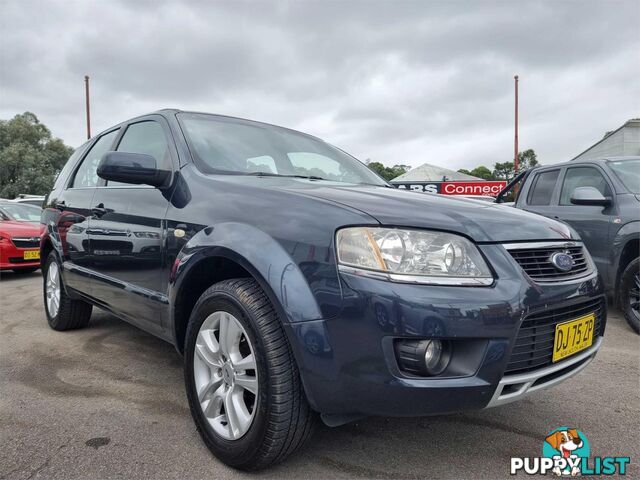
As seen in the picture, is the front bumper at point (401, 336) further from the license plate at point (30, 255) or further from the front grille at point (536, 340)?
the license plate at point (30, 255)

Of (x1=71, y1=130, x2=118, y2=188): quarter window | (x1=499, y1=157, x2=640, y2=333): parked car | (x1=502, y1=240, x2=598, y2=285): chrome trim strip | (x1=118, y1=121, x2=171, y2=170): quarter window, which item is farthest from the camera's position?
(x1=499, y1=157, x2=640, y2=333): parked car

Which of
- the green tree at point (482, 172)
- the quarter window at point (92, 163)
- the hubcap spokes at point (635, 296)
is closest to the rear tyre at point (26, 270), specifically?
the quarter window at point (92, 163)

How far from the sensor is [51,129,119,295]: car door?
10.6ft

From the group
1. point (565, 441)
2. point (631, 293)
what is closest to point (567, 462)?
point (565, 441)

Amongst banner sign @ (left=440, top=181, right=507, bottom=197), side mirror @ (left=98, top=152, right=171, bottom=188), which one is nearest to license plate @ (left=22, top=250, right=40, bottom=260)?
side mirror @ (left=98, top=152, right=171, bottom=188)

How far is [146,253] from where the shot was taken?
2521 mm

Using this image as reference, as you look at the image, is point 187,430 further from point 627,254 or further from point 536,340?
point 627,254

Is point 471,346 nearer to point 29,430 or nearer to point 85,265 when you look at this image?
point 29,430

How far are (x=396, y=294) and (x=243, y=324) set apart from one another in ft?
2.06

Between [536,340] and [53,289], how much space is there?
3855 mm

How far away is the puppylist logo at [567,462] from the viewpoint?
74.2 inches

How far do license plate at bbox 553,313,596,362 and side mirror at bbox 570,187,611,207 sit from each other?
8.58 feet

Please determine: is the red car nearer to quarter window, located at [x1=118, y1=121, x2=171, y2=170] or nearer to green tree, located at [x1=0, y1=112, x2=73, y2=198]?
quarter window, located at [x1=118, y1=121, x2=171, y2=170]

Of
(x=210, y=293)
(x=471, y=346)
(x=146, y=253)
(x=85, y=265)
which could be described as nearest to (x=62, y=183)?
(x=85, y=265)
